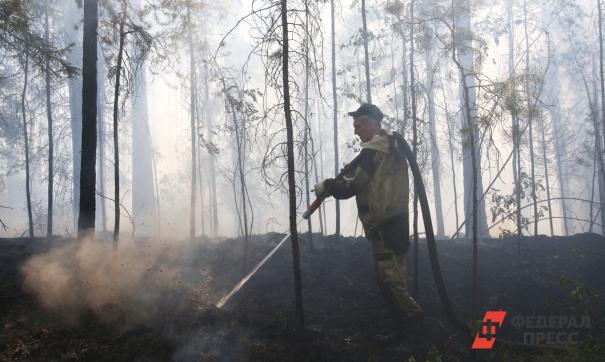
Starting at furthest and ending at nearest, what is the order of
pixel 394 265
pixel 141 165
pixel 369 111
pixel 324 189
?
pixel 141 165 → pixel 369 111 → pixel 394 265 → pixel 324 189

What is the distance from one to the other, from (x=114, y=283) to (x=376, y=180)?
4.24 metres

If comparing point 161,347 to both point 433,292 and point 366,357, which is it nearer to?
point 366,357

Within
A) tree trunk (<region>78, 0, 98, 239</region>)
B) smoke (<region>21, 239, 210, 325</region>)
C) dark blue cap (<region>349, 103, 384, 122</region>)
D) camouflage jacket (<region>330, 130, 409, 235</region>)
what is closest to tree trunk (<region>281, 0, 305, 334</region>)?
camouflage jacket (<region>330, 130, 409, 235</region>)

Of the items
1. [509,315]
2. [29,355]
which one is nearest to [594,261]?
[509,315]

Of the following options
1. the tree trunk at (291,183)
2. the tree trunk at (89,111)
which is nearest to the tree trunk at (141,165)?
the tree trunk at (89,111)

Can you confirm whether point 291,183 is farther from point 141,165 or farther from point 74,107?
point 141,165

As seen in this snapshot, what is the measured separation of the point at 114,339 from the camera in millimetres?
4141

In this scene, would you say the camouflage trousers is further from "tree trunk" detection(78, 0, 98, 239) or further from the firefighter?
"tree trunk" detection(78, 0, 98, 239)

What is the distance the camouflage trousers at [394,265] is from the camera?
4727 millimetres

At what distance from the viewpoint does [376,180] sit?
15.8 feet

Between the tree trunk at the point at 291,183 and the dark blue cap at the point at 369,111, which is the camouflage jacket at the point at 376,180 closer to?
the dark blue cap at the point at 369,111

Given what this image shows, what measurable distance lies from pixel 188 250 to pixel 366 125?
5.92m

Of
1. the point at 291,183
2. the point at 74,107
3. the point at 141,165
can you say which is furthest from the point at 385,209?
the point at 141,165

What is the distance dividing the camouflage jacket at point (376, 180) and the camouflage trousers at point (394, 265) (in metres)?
0.13
